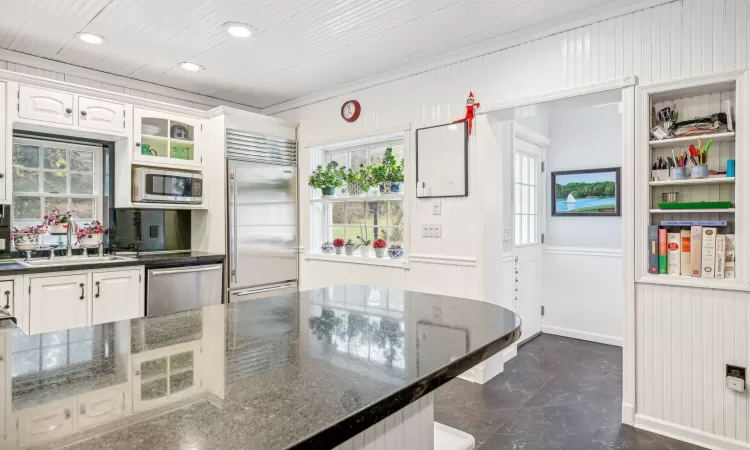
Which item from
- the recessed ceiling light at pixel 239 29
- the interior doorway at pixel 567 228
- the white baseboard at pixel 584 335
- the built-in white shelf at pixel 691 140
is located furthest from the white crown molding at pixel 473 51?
the white baseboard at pixel 584 335

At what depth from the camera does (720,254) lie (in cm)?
234

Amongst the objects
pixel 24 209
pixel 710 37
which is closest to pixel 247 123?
pixel 24 209

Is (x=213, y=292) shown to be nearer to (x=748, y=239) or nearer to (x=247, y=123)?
(x=247, y=123)

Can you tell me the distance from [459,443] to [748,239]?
1852mm

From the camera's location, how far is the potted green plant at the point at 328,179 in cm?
419

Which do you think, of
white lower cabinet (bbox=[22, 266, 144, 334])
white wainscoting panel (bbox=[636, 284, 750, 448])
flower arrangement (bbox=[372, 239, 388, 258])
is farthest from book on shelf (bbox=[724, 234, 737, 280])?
white lower cabinet (bbox=[22, 266, 144, 334])

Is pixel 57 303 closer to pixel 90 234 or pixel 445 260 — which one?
pixel 90 234

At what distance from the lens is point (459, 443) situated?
5.70 feet

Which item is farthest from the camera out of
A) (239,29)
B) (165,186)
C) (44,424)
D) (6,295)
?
(165,186)

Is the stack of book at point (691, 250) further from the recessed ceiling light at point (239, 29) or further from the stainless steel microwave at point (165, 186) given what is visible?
the stainless steel microwave at point (165, 186)

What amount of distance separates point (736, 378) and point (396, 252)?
237cm

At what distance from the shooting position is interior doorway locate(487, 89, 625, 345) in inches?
168

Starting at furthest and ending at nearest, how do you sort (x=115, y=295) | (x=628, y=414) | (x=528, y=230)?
(x=528, y=230) → (x=115, y=295) → (x=628, y=414)

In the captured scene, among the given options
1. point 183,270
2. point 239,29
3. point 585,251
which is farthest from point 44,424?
point 585,251
